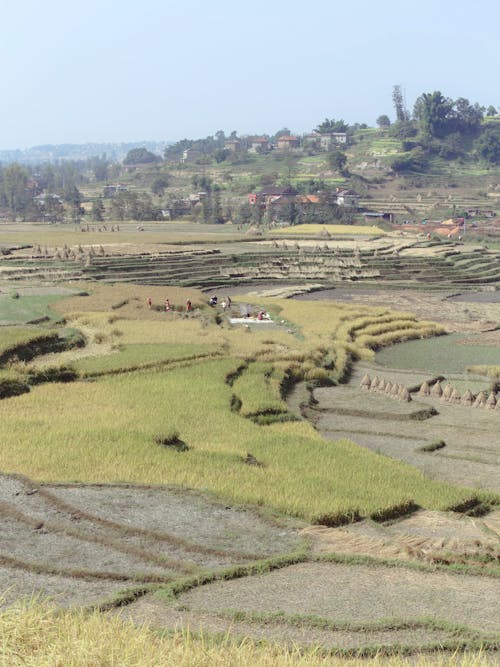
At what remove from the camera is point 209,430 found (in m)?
17.7

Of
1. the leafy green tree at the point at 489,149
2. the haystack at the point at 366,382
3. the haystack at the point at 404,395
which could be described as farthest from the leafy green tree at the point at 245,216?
the haystack at the point at 404,395

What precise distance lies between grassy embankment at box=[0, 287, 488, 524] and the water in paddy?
124 cm

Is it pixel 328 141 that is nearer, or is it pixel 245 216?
pixel 245 216

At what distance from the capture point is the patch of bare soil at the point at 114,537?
35.0ft

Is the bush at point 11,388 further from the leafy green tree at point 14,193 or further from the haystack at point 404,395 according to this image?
the leafy green tree at point 14,193

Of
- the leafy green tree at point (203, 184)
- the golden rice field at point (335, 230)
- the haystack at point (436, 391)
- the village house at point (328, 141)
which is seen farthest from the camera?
the village house at point (328, 141)

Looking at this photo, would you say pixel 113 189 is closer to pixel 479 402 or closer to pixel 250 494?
pixel 479 402

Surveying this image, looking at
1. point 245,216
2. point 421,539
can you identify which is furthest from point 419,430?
point 245,216

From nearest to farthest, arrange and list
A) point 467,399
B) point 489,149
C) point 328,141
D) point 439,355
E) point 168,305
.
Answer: point 467,399, point 439,355, point 168,305, point 489,149, point 328,141

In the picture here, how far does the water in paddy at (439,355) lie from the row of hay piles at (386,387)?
339 centimetres

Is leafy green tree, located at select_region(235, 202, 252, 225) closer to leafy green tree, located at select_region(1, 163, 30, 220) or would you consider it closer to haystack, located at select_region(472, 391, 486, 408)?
leafy green tree, located at select_region(1, 163, 30, 220)

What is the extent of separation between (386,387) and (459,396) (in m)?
1.98

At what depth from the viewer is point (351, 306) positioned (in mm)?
39750

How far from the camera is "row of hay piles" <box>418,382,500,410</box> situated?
23.0m
